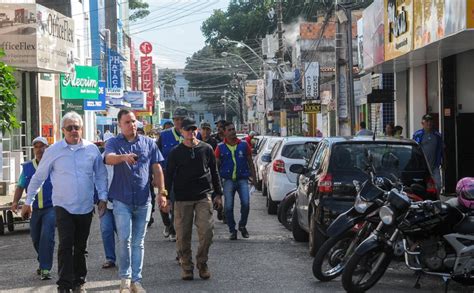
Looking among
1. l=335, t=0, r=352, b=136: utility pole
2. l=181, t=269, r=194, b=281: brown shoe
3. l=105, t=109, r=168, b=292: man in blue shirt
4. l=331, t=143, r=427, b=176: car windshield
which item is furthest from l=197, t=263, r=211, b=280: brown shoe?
l=335, t=0, r=352, b=136: utility pole

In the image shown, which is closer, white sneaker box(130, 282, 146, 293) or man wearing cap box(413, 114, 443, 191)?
white sneaker box(130, 282, 146, 293)

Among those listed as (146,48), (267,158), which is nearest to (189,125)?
(267,158)

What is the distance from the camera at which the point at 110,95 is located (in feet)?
160

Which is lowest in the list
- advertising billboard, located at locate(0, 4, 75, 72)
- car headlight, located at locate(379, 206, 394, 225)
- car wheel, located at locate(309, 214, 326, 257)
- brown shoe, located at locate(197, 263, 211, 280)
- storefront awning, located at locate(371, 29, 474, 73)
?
brown shoe, located at locate(197, 263, 211, 280)

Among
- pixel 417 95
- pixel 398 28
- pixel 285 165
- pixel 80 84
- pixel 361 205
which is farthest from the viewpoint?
pixel 80 84

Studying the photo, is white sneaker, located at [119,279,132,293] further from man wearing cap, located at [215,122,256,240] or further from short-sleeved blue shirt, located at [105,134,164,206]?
man wearing cap, located at [215,122,256,240]

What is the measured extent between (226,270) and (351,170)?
6.43 feet

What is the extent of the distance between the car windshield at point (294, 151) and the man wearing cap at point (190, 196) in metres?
7.73

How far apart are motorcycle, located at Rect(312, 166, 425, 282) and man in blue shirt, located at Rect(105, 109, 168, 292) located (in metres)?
1.90

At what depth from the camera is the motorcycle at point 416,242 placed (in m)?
8.15

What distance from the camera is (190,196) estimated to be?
9766mm

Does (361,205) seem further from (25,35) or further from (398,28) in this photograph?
(25,35)

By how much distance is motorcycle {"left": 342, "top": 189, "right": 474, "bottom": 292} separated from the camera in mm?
8148

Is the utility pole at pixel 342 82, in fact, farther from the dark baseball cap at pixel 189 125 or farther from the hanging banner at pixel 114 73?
the hanging banner at pixel 114 73
